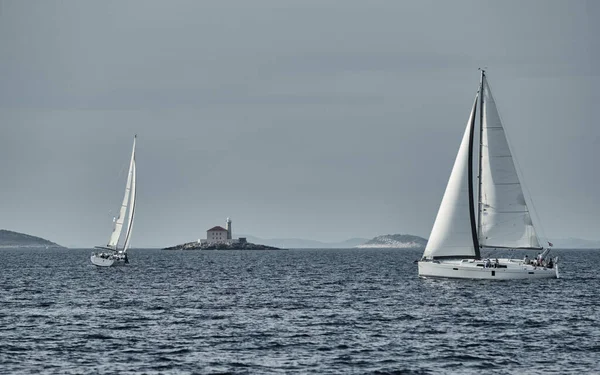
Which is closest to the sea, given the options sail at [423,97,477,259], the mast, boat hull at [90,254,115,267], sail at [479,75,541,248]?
sail at [423,97,477,259]

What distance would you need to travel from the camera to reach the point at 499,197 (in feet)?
275

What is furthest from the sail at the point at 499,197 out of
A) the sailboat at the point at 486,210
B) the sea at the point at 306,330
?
the sea at the point at 306,330

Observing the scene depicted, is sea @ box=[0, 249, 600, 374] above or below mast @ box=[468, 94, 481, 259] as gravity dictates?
below

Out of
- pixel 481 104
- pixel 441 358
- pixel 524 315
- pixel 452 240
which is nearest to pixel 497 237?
pixel 452 240

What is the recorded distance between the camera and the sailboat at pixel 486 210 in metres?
83.6

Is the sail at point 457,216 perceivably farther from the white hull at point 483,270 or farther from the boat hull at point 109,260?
the boat hull at point 109,260

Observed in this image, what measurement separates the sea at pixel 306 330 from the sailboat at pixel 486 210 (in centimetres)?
212

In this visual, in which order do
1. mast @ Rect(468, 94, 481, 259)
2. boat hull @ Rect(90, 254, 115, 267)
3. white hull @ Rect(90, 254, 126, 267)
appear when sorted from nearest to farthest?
mast @ Rect(468, 94, 481, 259) < boat hull @ Rect(90, 254, 115, 267) < white hull @ Rect(90, 254, 126, 267)

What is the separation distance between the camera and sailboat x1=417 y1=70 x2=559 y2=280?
8356 cm

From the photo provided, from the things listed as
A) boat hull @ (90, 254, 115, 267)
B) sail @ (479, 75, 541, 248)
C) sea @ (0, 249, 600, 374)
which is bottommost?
sea @ (0, 249, 600, 374)

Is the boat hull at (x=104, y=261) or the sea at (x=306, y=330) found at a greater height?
the boat hull at (x=104, y=261)

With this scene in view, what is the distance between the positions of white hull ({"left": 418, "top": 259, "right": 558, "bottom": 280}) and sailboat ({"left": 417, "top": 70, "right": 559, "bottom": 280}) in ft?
0.30

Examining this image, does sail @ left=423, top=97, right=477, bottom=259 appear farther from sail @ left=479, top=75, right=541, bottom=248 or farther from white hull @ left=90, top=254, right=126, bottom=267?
white hull @ left=90, top=254, right=126, bottom=267

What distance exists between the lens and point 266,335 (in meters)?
49.3
